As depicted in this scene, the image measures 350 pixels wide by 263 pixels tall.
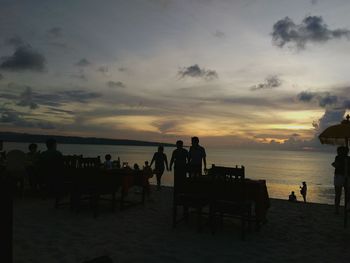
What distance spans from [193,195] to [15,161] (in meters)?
5.45

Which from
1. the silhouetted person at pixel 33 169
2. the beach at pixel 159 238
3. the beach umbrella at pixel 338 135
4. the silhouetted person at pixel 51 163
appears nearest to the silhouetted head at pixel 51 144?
the silhouetted person at pixel 51 163

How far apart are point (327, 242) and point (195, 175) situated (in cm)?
271

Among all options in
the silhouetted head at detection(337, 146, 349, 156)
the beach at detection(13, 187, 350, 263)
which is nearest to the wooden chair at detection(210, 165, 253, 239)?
the beach at detection(13, 187, 350, 263)

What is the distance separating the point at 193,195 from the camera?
7.02m

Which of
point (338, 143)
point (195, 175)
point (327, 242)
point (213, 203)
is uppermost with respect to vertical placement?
point (338, 143)

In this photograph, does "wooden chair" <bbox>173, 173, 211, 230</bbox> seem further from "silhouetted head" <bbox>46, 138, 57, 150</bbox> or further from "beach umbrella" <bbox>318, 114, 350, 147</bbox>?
"silhouetted head" <bbox>46, 138, 57, 150</bbox>

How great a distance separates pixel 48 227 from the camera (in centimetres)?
684

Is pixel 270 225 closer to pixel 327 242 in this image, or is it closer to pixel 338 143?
pixel 327 242

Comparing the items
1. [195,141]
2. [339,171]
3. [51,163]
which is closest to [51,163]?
[51,163]

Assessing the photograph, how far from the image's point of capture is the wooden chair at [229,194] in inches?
255

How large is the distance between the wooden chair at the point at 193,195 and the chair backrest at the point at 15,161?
16.0 feet

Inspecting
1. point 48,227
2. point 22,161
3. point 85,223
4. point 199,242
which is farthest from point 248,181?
point 22,161

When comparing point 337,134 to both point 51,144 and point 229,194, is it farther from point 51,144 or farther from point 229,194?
point 51,144

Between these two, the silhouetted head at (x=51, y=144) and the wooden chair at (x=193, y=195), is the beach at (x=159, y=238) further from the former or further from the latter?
the silhouetted head at (x=51, y=144)
